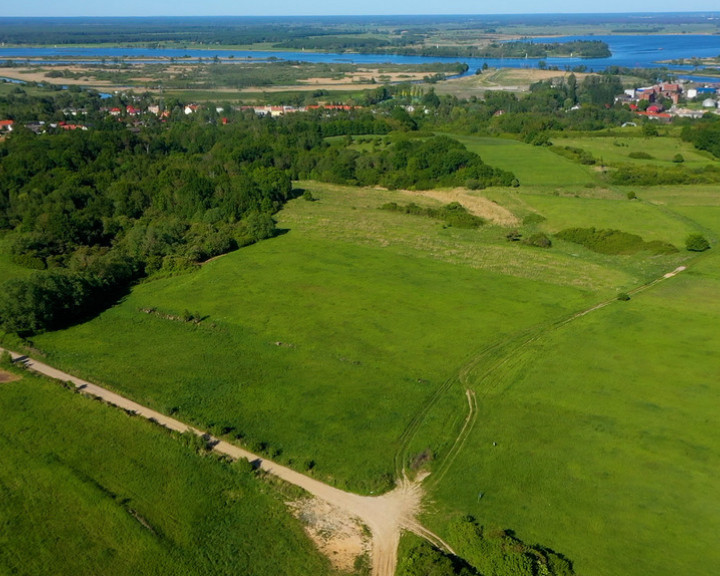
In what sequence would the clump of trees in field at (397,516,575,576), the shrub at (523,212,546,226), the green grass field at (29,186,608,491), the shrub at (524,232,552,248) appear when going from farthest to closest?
the shrub at (523,212,546,226)
the shrub at (524,232,552,248)
the green grass field at (29,186,608,491)
the clump of trees in field at (397,516,575,576)

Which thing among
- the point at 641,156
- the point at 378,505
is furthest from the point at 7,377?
the point at 641,156

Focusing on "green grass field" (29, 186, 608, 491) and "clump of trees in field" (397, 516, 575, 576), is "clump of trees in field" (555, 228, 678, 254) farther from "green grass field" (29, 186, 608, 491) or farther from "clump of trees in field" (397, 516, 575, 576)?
"clump of trees in field" (397, 516, 575, 576)

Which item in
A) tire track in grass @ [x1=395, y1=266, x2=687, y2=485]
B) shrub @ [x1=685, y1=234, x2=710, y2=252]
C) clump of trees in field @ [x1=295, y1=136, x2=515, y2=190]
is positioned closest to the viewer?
tire track in grass @ [x1=395, y1=266, x2=687, y2=485]

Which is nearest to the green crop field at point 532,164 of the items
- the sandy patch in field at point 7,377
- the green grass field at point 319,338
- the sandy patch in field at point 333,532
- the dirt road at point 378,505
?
the green grass field at point 319,338

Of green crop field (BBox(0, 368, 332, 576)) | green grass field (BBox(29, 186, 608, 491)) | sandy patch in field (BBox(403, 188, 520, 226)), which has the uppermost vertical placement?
sandy patch in field (BBox(403, 188, 520, 226))

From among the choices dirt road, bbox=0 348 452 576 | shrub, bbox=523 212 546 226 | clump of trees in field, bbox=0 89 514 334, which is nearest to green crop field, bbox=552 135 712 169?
clump of trees in field, bbox=0 89 514 334

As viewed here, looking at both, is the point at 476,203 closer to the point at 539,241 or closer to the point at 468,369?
the point at 539,241
